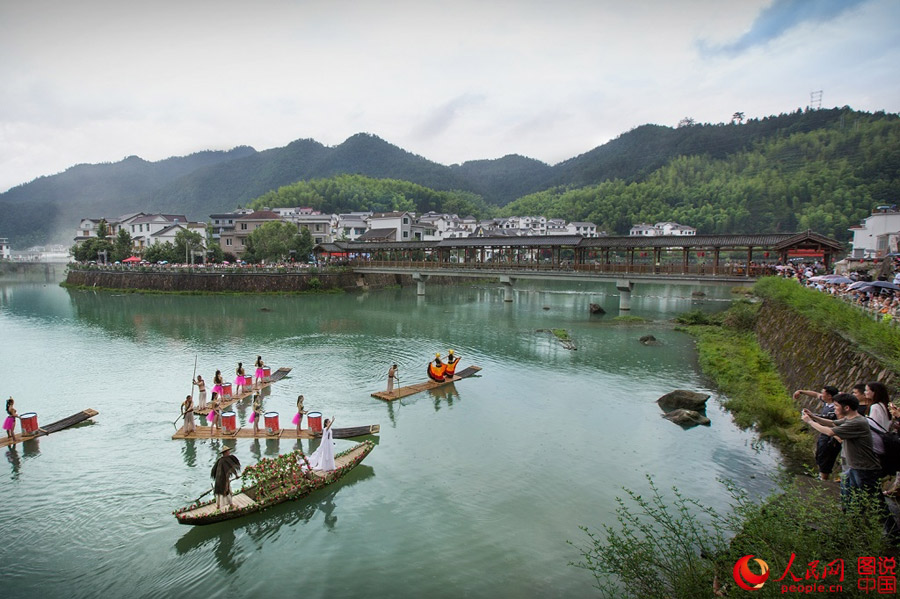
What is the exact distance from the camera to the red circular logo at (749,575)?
15.6 ft

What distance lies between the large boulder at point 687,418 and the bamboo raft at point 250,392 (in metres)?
13.6

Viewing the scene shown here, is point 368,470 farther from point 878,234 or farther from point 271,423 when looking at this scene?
point 878,234

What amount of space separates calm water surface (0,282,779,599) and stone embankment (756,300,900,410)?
2498 millimetres

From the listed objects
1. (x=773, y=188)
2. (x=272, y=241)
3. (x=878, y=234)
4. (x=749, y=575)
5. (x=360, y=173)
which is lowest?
(x=749, y=575)

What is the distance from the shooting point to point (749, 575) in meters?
4.98

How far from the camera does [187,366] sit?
2092cm

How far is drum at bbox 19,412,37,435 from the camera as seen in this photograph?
1274cm

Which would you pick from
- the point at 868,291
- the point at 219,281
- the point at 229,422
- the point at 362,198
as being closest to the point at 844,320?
the point at 868,291

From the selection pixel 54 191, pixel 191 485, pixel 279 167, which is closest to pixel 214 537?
pixel 191 485

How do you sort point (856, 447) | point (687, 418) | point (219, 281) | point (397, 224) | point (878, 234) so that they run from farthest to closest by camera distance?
point (397, 224)
point (219, 281)
point (878, 234)
point (687, 418)
point (856, 447)

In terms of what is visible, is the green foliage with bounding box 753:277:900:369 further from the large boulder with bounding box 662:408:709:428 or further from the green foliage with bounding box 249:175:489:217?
the green foliage with bounding box 249:175:489:217

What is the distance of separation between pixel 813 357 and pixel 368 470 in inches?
524

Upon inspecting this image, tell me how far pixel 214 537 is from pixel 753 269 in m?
32.7

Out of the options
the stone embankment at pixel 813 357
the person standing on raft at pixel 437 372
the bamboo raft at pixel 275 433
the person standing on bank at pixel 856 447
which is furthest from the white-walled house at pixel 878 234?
the bamboo raft at pixel 275 433
